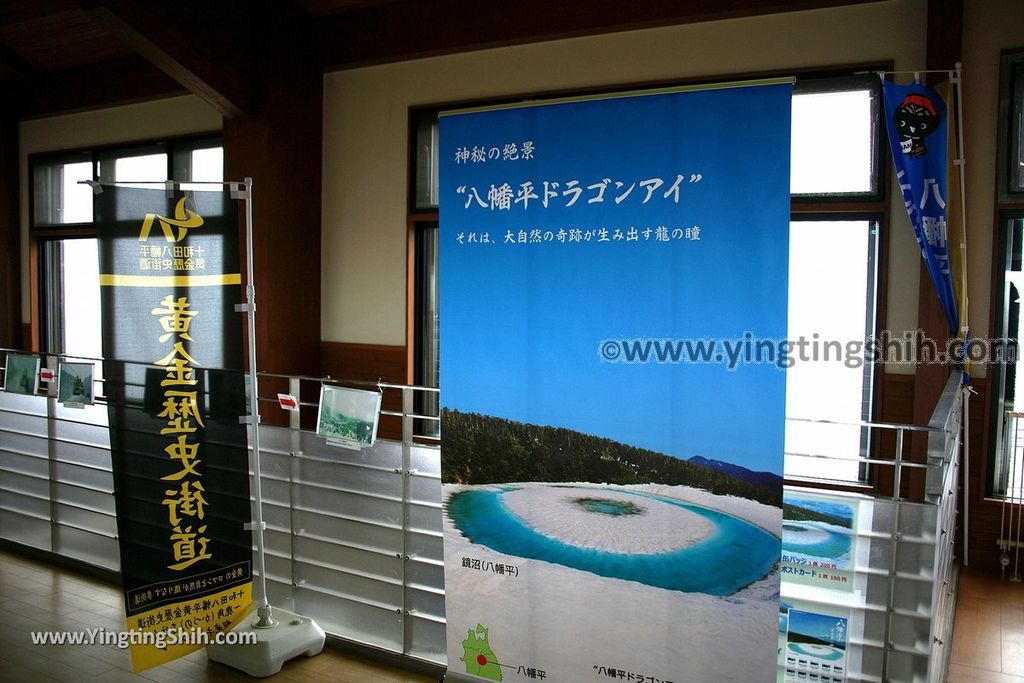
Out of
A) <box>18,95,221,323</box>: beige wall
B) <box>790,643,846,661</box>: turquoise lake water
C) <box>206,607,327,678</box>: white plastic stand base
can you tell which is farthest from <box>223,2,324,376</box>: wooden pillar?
<box>790,643,846,661</box>: turquoise lake water

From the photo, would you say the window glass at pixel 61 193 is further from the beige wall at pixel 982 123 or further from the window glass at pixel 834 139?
the beige wall at pixel 982 123

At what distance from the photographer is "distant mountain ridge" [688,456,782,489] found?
2.41 m

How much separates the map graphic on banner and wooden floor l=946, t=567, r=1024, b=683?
5.29 feet

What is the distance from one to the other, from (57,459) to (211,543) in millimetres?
2309

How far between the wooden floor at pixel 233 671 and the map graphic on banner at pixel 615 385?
3.66 ft

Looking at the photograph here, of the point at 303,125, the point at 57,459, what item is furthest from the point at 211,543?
the point at 303,125

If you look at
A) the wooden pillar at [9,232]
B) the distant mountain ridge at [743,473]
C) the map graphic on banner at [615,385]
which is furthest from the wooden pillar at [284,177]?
the distant mountain ridge at [743,473]

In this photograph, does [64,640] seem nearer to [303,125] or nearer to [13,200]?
[303,125]

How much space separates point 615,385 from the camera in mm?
2635

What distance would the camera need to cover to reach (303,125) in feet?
19.6

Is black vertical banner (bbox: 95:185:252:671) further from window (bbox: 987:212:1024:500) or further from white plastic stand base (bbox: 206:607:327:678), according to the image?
window (bbox: 987:212:1024:500)

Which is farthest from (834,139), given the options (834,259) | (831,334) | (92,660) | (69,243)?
(69,243)

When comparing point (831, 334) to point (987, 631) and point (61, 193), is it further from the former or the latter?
point (61, 193)
